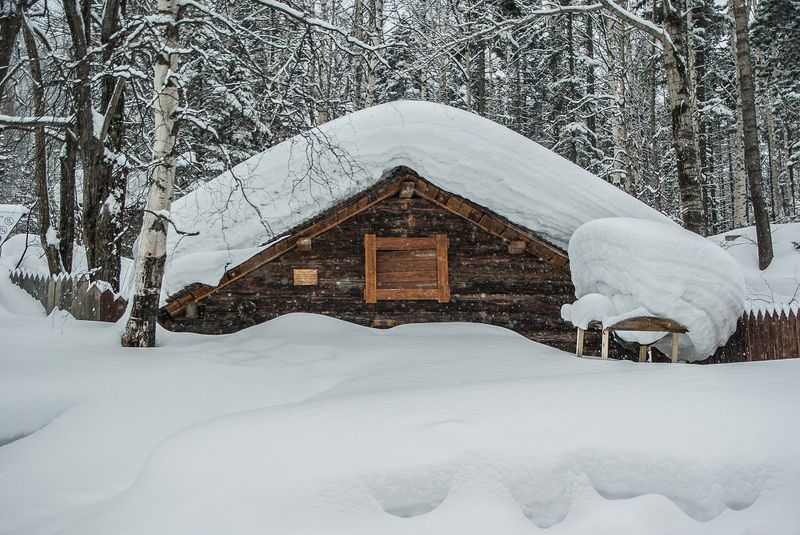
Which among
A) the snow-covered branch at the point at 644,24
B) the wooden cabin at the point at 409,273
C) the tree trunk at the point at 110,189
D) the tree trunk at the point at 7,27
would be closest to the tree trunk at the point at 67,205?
the tree trunk at the point at 110,189

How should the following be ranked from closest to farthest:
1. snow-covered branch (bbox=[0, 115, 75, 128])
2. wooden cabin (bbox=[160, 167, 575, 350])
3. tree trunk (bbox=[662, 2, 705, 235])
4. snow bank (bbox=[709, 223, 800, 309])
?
snow-covered branch (bbox=[0, 115, 75, 128]) < wooden cabin (bbox=[160, 167, 575, 350]) < tree trunk (bbox=[662, 2, 705, 235]) < snow bank (bbox=[709, 223, 800, 309])

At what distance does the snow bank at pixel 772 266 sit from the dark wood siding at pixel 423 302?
4.86 meters

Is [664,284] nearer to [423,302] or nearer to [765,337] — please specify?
[765,337]

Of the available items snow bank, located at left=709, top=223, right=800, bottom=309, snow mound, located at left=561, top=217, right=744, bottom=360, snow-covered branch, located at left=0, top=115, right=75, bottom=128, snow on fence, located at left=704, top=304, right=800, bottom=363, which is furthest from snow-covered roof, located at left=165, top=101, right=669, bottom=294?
snow bank, located at left=709, top=223, right=800, bottom=309

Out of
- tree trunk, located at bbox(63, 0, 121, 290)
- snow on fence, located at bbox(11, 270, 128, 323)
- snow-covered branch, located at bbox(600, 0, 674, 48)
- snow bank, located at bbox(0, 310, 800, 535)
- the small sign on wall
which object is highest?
snow-covered branch, located at bbox(600, 0, 674, 48)

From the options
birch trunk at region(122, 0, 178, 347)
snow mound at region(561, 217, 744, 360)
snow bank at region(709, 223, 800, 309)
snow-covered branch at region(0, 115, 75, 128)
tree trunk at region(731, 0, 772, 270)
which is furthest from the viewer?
tree trunk at region(731, 0, 772, 270)

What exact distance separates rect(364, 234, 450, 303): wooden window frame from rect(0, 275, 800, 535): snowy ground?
3.51m

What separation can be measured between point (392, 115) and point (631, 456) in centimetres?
822

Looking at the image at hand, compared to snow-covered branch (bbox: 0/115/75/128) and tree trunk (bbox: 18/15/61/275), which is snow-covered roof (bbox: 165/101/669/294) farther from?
tree trunk (bbox: 18/15/61/275)

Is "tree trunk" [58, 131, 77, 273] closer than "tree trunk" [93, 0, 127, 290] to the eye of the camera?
No

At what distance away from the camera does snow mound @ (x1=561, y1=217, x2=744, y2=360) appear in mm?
7207

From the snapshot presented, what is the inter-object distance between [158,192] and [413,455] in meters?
4.99

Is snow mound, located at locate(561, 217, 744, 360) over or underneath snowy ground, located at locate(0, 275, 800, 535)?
over

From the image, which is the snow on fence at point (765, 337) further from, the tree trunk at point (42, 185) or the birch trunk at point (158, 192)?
the tree trunk at point (42, 185)
